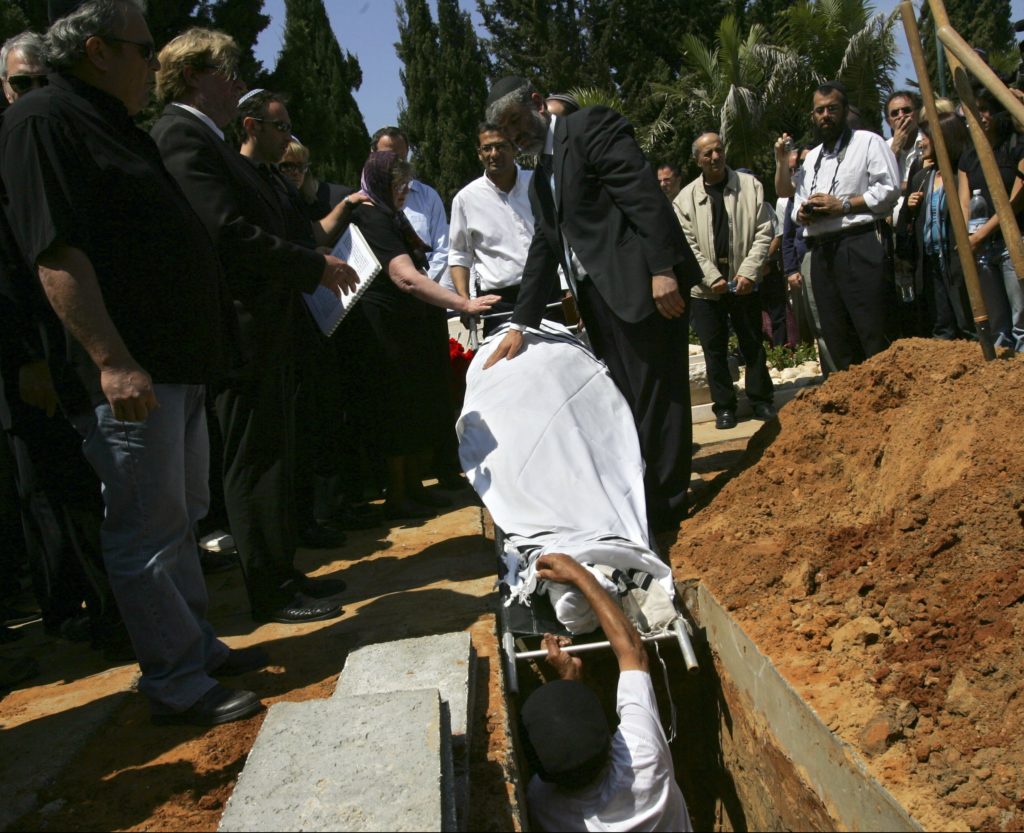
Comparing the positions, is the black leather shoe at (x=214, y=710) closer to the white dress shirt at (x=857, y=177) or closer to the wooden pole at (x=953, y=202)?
the wooden pole at (x=953, y=202)

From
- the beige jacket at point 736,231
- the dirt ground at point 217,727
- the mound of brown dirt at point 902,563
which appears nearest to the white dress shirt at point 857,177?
the beige jacket at point 736,231

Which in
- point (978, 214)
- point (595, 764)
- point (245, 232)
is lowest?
point (595, 764)

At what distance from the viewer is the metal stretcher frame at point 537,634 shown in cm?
293

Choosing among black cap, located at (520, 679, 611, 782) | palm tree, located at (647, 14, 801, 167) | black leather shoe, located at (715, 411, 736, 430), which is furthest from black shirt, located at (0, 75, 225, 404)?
palm tree, located at (647, 14, 801, 167)

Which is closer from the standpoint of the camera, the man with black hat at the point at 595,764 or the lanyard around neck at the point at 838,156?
the man with black hat at the point at 595,764

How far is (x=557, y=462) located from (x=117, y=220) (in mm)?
1871

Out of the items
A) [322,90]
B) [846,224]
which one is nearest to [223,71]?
[846,224]

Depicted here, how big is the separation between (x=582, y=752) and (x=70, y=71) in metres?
2.38

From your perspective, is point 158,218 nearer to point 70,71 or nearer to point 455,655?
point 70,71

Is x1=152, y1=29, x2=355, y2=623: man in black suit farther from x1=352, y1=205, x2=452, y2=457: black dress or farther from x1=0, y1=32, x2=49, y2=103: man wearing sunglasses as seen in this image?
x1=352, y1=205, x2=452, y2=457: black dress

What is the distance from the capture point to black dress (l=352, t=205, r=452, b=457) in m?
4.97

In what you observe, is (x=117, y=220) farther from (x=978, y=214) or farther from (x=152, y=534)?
(x=978, y=214)

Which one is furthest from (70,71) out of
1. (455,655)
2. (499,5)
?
(499,5)

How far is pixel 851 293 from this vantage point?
5.45m
